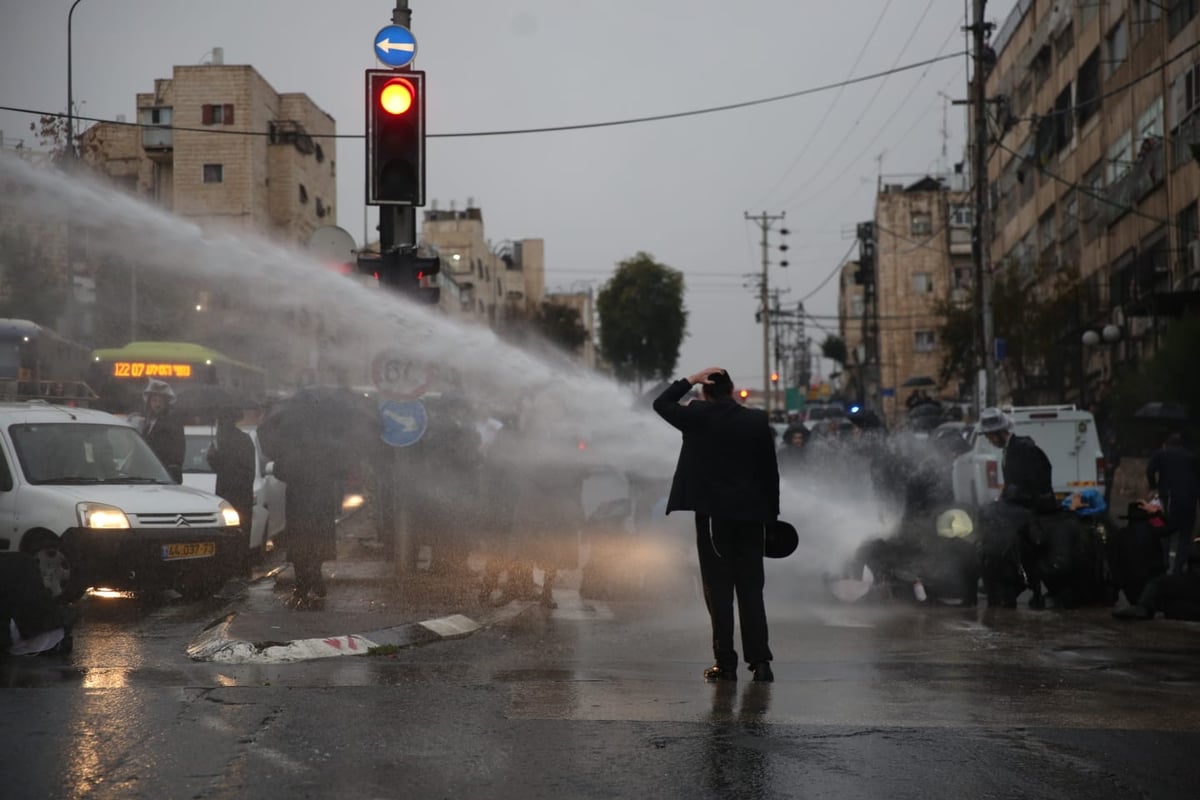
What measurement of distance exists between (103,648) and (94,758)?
3.51 m

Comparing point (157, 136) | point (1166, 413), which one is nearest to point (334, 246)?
point (1166, 413)

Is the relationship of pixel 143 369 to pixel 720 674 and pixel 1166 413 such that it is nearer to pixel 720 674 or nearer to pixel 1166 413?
pixel 1166 413

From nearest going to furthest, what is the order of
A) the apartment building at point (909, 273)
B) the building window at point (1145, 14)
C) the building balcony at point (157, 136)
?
the building window at point (1145, 14)
the building balcony at point (157, 136)
the apartment building at point (909, 273)

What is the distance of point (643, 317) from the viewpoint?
7706cm

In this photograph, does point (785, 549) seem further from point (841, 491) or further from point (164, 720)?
point (841, 491)

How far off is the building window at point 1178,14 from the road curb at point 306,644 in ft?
74.5

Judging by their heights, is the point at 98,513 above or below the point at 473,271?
below

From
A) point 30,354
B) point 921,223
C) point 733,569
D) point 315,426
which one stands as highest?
point 921,223

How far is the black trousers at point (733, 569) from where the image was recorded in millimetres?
7613

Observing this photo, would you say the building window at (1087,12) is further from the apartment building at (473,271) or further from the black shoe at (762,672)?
the apartment building at (473,271)

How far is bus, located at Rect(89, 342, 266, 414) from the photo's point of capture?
95.2ft

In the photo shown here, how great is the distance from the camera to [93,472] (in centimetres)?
1168

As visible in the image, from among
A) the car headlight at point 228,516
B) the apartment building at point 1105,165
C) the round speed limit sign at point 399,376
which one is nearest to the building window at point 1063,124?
the apartment building at point 1105,165

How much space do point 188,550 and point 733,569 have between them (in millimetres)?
5095
